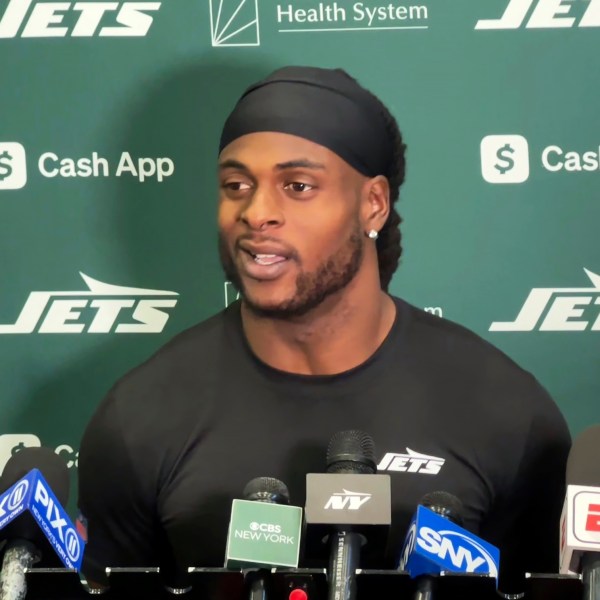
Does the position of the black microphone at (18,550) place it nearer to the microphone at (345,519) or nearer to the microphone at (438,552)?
the microphone at (345,519)

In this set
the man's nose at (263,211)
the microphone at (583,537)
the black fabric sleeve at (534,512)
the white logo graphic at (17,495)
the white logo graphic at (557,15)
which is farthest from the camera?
the white logo graphic at (557,15)

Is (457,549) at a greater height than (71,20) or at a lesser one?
lesser

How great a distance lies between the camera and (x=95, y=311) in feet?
8.87

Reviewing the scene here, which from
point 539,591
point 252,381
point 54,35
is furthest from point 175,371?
point 539,591

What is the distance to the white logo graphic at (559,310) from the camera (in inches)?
104

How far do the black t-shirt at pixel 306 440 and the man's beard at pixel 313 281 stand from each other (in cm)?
13

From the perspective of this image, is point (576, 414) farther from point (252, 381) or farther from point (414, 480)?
point (252, 381)

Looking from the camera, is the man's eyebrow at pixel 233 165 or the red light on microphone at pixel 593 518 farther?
the man's eyebrow at pixel 233 165

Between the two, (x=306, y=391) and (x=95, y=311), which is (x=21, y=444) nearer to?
(x=95, y=311)

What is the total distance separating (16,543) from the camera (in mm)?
1600

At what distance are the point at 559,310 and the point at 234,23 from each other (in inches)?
41.7

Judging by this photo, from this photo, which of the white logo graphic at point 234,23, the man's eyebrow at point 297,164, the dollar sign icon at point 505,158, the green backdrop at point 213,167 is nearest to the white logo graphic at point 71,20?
the green backdrop at point 213,167

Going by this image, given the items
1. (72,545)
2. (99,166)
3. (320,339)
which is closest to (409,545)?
(72,545)

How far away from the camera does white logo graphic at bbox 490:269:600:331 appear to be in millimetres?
2648
